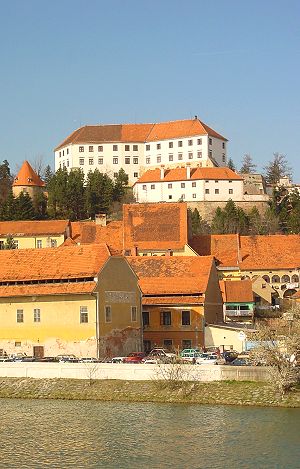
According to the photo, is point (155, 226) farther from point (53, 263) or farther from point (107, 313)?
point (107, 313)

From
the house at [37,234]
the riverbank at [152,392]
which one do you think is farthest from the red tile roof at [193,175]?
the riverbank at [152,392]

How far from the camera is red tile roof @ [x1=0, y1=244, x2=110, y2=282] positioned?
166ft

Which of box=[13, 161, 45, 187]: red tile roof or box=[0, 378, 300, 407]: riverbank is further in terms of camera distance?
box=[13, 161, 45, 187]: red tile roof

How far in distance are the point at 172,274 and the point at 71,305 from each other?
41.0 ft

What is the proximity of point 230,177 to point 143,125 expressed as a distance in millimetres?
26895

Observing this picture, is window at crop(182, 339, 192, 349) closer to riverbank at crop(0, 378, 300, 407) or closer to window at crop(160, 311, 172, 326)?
window at crop(160, 311, 172, 326)

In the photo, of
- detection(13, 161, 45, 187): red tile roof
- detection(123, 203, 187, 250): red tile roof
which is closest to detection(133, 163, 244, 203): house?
detection(13, 161, 45, 187): red tile roof

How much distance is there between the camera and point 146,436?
3419cm

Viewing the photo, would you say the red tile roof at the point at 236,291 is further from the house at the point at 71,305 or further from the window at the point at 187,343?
the house at the point at 71,305

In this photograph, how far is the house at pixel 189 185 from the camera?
107500mm

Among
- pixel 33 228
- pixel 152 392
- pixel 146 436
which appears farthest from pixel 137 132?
pixel 146 436

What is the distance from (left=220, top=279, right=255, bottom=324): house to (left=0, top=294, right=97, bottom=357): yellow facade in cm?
1744

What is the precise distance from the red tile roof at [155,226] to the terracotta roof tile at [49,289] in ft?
90.1

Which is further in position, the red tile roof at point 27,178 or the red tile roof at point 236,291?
the red tile roof at point 27,178
